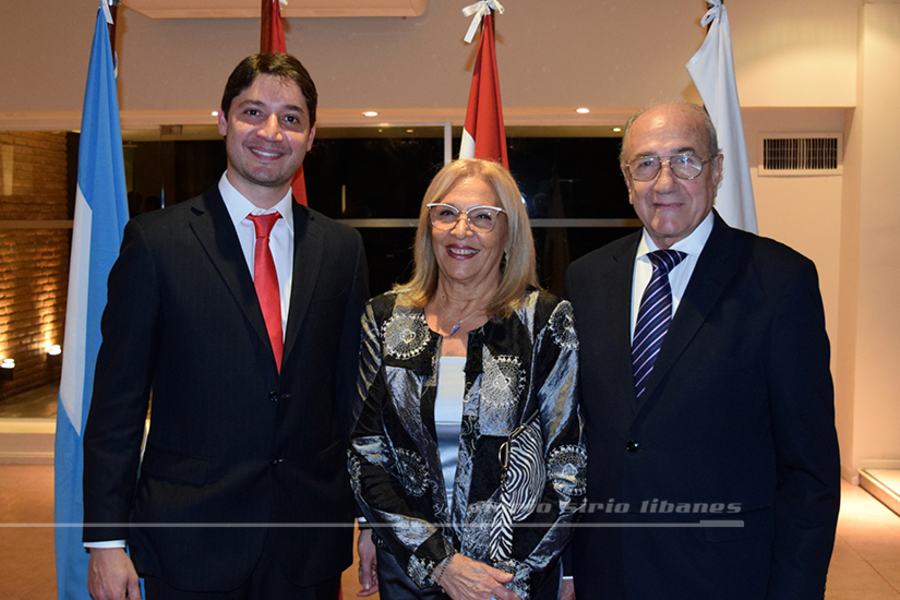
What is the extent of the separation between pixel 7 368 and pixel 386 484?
6.33 metres

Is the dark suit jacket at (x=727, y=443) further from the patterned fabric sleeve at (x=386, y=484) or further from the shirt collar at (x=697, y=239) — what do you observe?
the patterned fabric sleeve at (x=386, y=484)

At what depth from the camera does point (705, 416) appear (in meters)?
1.73

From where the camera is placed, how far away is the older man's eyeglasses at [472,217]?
1920 mm

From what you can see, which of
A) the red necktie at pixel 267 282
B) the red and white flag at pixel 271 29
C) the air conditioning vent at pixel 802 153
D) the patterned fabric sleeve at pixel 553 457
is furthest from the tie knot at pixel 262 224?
the air conditioning vent at pixel 802 153

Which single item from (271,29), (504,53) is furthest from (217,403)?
(504,53)

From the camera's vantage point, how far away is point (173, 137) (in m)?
6.26

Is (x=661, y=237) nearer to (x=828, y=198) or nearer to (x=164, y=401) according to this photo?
(x=164, y=401)

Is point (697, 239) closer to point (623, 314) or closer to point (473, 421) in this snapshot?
point (623, 314)

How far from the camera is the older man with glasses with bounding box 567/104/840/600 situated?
1.67m

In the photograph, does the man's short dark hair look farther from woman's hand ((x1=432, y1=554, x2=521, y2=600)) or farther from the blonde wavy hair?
woman's hand ((x1=432, y1=554, x2=521, y2=600))

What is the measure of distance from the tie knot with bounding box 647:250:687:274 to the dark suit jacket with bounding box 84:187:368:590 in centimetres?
93

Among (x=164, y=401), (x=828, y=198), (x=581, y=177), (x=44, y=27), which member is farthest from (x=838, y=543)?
(x=44, y=27)

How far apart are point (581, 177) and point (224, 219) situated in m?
4.75

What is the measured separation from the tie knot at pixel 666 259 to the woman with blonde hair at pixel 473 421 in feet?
Result: 0.87
